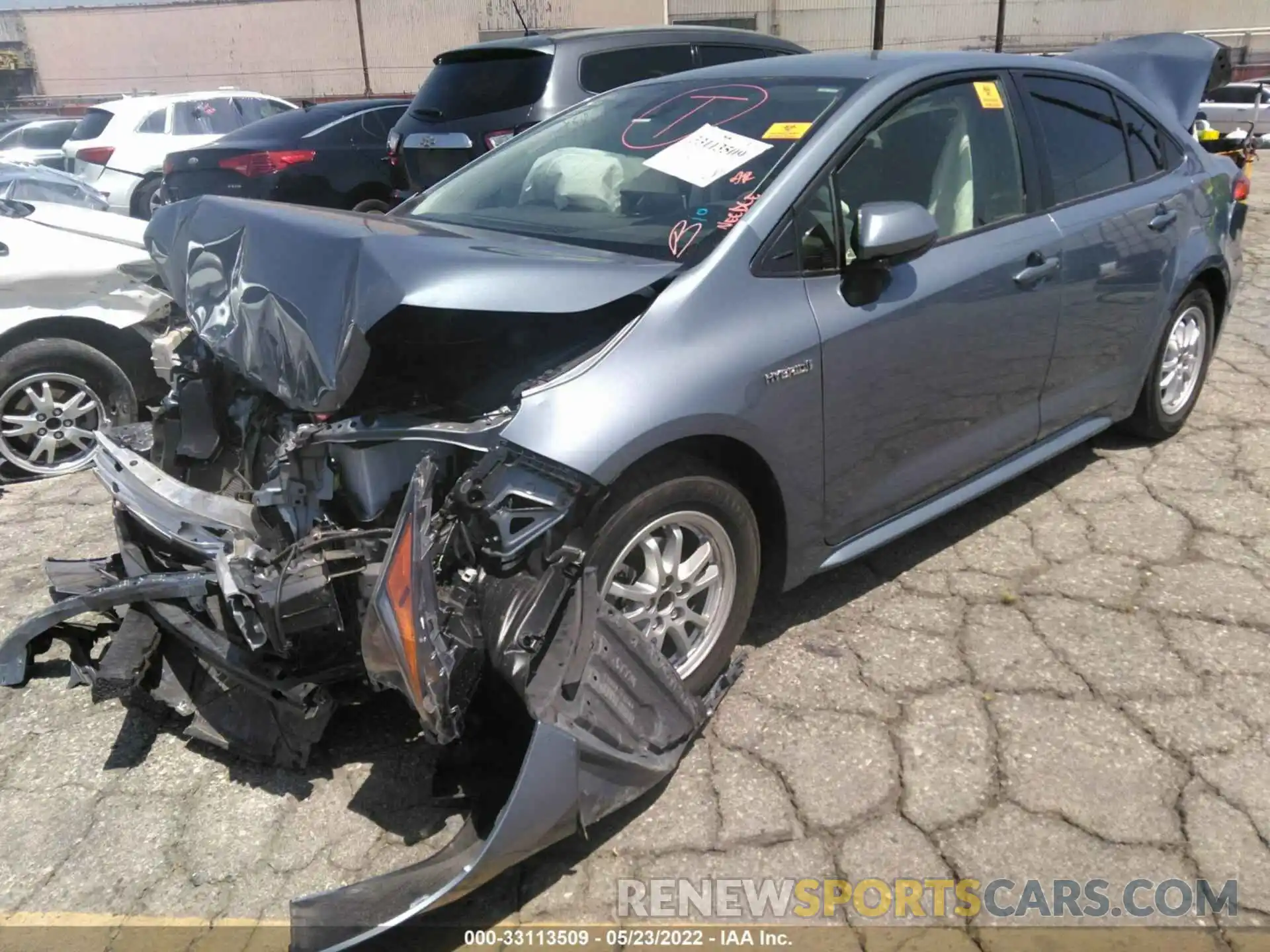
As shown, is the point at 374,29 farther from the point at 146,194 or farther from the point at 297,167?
the point at 297,167

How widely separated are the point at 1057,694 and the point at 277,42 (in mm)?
48616

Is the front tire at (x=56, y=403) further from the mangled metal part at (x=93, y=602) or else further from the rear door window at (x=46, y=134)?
the rear door window at (x=46, y=134)

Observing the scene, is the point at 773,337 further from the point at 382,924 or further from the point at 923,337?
the point at 382,924

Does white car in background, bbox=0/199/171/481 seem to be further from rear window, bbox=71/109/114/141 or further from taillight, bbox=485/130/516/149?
rear window, bbox=71/109/114/141

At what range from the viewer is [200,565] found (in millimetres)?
2680

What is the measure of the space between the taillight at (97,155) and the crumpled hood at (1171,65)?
11515mm

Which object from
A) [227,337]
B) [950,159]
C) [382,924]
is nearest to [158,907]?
[382,924]

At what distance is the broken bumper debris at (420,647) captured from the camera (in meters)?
2.07

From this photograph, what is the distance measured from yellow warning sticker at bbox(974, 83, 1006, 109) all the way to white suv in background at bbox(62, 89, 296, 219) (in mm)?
10737

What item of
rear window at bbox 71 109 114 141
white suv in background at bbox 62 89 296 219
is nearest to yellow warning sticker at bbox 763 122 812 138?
white suv in background at bbox 62 89 296 219

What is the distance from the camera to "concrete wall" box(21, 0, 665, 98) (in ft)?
Answer: 139

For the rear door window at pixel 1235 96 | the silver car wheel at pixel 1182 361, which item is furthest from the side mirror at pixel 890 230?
the rear door window at pixel 1235 96

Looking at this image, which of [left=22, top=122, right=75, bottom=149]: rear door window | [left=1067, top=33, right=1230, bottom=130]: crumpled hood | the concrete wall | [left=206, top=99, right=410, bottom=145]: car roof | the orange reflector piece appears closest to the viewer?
the orange reflector piece

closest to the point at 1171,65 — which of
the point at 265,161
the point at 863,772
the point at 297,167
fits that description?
the point at 863,772
